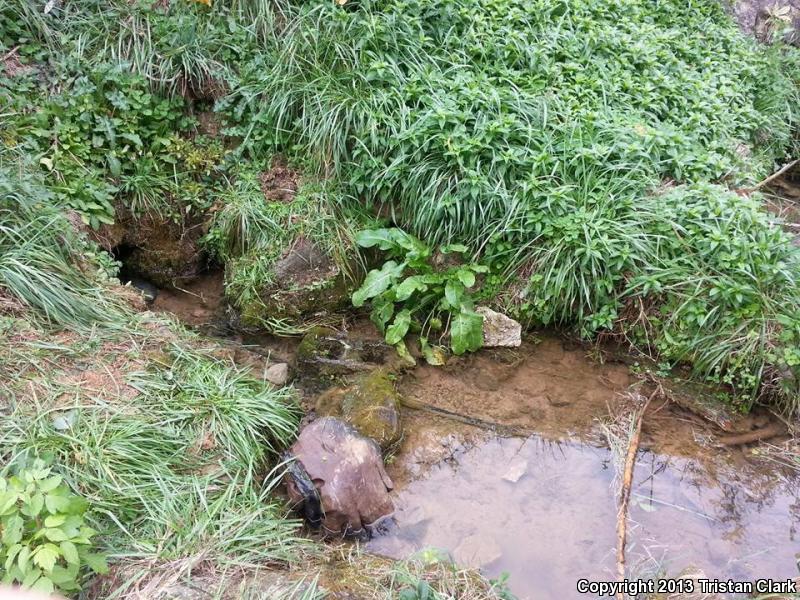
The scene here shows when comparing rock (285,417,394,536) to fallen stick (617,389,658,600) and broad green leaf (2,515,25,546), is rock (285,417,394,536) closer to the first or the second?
fallen stick (617,389,658,600)

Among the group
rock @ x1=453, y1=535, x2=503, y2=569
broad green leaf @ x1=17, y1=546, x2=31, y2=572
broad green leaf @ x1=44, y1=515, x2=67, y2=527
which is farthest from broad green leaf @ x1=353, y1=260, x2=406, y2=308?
broad green leaf @ x1=17, y1=546, x2=31, y2=572

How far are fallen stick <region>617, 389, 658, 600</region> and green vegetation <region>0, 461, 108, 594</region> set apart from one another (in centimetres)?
228

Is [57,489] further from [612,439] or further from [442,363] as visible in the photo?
[612,439]

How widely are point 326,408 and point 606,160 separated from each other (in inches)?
102

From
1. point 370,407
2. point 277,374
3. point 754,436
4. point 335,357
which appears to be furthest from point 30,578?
point 754,436

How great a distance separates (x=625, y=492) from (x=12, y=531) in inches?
111

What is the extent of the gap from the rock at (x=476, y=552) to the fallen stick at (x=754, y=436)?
1.64 meters

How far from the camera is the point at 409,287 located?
4.31m

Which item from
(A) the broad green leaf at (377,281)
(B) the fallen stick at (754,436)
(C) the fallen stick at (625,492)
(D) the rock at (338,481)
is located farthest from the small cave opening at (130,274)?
(B) the fallen stick at (754,436)

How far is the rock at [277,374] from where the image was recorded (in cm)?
407

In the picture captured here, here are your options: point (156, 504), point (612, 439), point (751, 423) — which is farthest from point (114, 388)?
point (751, 423)

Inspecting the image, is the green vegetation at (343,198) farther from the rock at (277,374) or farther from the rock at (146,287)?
the rock at (146,287)

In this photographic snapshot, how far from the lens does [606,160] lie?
14.5 ft

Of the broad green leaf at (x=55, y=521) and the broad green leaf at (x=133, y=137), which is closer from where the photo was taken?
the broad green leaf at (x=55, y=521)
